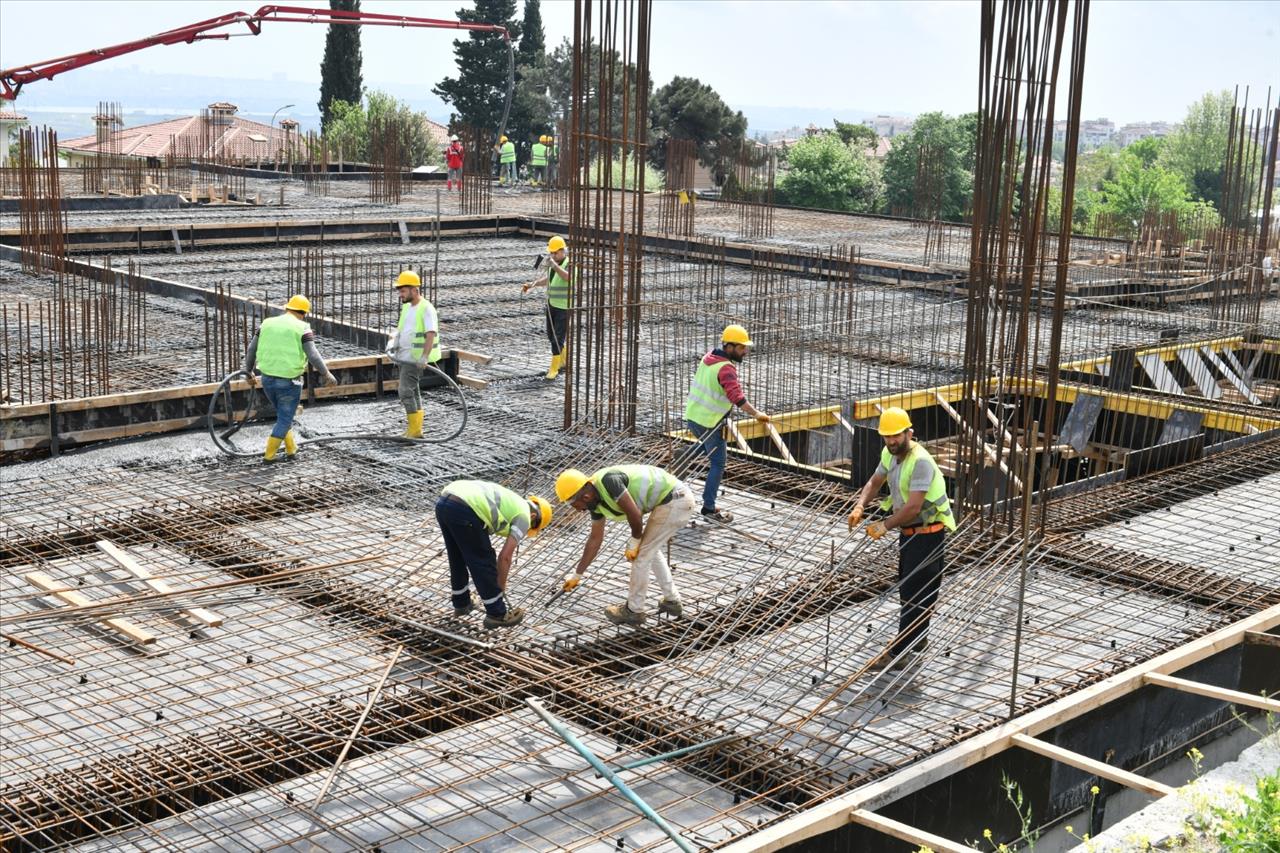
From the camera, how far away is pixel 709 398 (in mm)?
10344

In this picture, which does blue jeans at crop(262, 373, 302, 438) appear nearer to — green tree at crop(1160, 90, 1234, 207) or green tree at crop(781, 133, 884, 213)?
green tree at crop(781, 133, 884, 213)

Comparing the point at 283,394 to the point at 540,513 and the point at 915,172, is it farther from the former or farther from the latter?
the point at 915,172

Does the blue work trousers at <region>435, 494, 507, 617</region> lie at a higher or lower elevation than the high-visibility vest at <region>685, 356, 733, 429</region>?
lower

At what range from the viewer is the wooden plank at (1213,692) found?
7.21 meters

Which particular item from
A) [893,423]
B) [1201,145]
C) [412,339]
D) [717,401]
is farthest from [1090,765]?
[1201,145]

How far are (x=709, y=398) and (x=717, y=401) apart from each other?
2.4 inches

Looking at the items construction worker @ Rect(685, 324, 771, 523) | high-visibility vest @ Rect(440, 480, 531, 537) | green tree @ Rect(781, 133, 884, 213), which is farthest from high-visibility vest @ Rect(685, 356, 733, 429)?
green tree @ Rect(781, 133, 884, 213)

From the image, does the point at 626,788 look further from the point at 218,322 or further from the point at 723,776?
the point at 218,322

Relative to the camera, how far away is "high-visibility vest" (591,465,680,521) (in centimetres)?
784

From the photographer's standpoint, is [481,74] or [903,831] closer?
[903,831]

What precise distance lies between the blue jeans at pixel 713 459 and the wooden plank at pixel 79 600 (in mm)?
4032

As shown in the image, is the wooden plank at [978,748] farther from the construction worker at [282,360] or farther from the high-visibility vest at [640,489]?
the construction worker at [282,360]

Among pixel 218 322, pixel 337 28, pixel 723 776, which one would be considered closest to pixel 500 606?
pixel 723 776

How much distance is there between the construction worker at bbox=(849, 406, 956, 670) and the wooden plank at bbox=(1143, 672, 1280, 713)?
1.23 m
